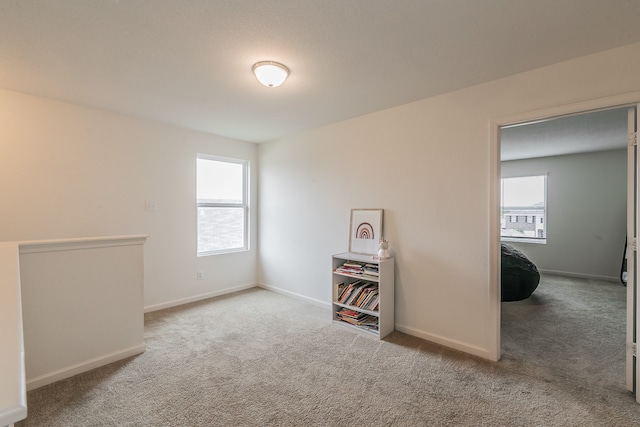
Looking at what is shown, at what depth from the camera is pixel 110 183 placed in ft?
10.9

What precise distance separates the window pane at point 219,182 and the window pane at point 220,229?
172mm

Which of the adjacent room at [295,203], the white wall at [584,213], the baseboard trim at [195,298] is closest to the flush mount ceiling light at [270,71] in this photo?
the adjacent room at [295,203]

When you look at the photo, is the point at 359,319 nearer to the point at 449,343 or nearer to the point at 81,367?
the point at 449,343

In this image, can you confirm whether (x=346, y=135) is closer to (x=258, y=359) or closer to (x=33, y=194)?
(x=258, y=359)

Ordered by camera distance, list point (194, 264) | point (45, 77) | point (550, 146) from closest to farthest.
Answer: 1. point (45, 77)
2. point (194, 264)
3. point (550, 146)

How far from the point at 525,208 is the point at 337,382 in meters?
5.89

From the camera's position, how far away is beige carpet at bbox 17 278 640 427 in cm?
182

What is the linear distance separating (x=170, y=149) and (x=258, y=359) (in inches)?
111

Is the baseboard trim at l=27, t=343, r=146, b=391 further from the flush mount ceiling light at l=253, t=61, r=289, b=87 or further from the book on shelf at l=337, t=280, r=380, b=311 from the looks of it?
the flush mount ceiling light at l=253, t=61, r=289, b=87

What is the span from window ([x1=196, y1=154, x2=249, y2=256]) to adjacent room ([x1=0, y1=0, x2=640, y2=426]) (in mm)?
58

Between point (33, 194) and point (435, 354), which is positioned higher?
point (33, 194)

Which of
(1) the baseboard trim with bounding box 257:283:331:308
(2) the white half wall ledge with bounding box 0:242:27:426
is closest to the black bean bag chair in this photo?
(1) the baseboard trim with bounding box 257:283:331:308

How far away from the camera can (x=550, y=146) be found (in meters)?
4.91

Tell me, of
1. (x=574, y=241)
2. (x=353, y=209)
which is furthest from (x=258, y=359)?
(x=574, y=241)
